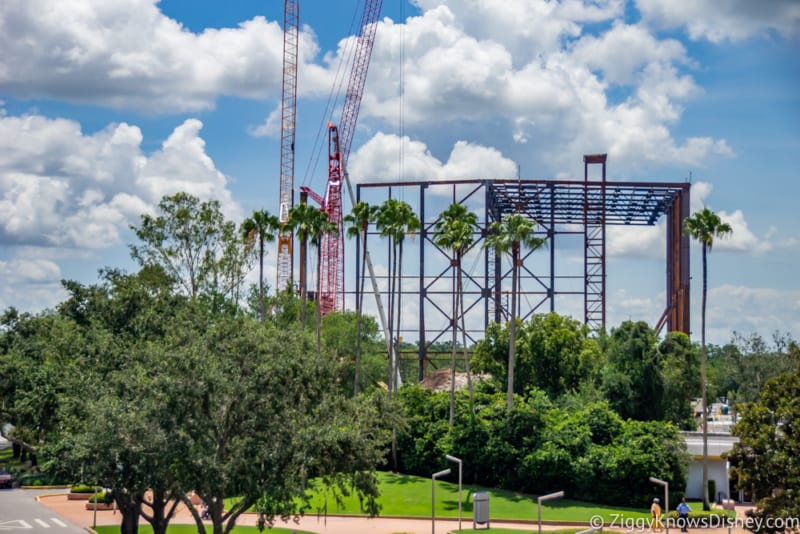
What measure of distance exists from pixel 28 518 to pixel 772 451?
3647 centimetres

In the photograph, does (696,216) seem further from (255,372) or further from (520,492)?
(255,372)

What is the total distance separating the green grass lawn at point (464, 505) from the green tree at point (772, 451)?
477 inches

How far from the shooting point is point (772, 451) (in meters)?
36.2

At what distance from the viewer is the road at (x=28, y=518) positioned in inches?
1746

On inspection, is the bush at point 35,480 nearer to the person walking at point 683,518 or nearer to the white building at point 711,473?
the person walking at point 683,518

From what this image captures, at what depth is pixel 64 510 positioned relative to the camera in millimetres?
51625

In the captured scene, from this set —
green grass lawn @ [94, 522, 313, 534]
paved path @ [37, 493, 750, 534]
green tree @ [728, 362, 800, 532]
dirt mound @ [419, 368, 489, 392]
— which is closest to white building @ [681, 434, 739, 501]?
paved path @ [37, 493, 750, 534]

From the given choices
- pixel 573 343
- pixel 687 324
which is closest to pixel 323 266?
pixel 687 324

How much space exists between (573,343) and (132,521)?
4003cm

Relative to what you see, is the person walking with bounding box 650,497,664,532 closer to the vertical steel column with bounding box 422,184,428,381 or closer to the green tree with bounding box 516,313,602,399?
the green tree with bounding box 516,313,602,399

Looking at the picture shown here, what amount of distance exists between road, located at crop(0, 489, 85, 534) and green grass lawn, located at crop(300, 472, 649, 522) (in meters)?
12.6

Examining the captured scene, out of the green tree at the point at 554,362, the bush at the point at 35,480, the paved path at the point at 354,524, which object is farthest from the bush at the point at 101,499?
the green tree at the point at 554,362

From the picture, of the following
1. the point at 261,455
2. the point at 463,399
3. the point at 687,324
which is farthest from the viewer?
the point at 687,324

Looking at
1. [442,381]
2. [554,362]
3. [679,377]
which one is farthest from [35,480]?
[679,377]
